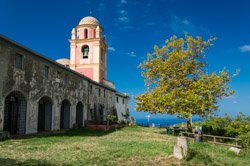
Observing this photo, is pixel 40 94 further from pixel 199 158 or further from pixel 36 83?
pixel 199 158

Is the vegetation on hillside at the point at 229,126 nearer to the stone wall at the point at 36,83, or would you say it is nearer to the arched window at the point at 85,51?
the stone wall at the point at 36,83

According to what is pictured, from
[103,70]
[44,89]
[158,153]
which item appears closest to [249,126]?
[158,153]

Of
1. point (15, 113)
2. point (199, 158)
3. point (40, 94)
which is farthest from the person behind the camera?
point (40, 94)

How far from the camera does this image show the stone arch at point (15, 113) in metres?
16.9

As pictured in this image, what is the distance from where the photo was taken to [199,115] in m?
20.7

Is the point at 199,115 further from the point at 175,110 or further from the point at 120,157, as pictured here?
the point at 120,157

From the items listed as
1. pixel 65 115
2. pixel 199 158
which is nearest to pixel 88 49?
pixel 65 115

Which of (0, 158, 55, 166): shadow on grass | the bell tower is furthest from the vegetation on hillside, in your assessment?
the bell tower

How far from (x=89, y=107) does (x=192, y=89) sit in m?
13.1

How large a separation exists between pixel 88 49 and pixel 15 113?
22.5 metres

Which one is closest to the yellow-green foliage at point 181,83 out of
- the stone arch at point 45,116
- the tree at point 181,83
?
the tree at point 181,83

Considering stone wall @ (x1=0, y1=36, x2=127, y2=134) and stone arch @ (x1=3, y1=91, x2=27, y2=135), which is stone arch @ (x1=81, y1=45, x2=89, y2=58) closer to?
stone wall @ (x1=0, y1=36, x2=127, y2=134)

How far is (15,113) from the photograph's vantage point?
17.2 metres

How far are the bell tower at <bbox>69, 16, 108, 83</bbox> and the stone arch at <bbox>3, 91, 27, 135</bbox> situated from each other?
19.8m
